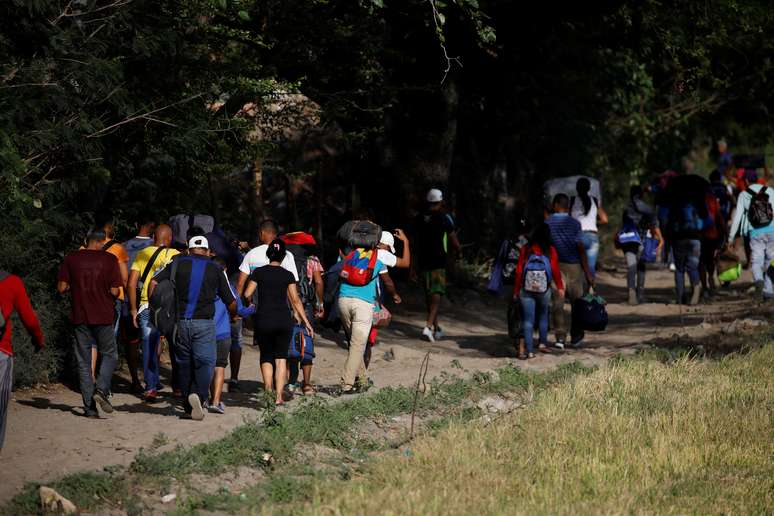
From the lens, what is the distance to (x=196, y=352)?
11453mm

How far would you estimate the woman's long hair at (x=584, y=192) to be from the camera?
712 inches

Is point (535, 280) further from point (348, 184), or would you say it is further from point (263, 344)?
point (348, 184)

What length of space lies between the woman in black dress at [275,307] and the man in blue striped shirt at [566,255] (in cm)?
496

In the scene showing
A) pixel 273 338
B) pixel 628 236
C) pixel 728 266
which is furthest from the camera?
pixel 628 236

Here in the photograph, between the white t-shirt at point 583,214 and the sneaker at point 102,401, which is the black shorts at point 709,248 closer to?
the white t-shirt at point 583,214

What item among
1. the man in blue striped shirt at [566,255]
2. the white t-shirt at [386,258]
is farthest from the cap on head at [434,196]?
the white t-shirt at [386,258]

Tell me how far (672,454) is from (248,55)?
8966 mm

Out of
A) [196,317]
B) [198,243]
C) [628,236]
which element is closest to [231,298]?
[196,317]

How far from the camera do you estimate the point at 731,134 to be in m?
37.5

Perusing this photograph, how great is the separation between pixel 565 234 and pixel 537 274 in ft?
4.58

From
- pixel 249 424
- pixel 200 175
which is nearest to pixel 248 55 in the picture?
pixel 200 175

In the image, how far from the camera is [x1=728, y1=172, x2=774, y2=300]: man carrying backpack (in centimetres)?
1827

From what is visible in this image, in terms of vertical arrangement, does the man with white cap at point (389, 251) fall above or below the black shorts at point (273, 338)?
above

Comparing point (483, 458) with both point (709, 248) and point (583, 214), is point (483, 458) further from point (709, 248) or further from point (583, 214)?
point (709, 248)
